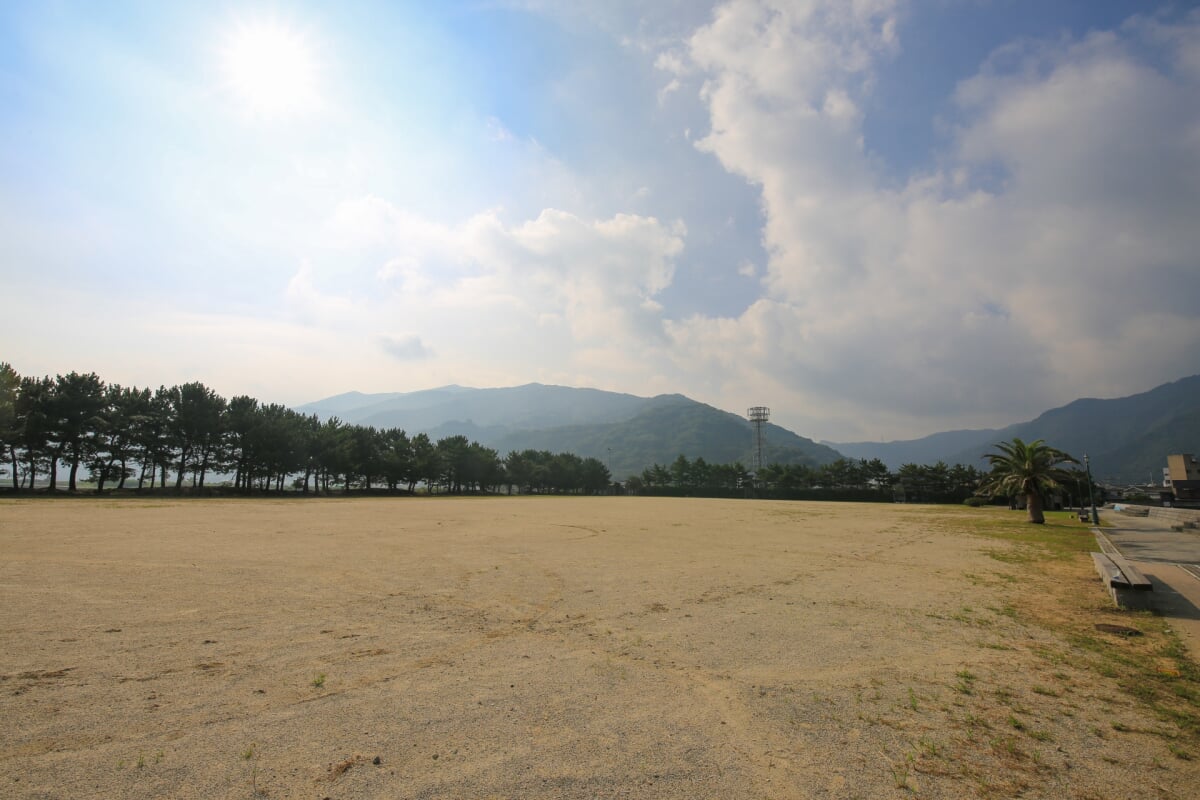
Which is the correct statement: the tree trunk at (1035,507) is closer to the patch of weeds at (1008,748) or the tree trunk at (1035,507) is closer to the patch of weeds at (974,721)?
the patch of weeds at (974,721)

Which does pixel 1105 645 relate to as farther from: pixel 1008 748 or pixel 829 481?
pixel 829 481

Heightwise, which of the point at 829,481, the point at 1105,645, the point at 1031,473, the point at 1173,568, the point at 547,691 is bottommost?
the point at 829,481

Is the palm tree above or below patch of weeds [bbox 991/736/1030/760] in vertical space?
above

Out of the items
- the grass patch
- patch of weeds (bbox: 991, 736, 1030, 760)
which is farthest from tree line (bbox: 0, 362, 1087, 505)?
patch of weeds (bbox: 991, 736, 1030, 760)

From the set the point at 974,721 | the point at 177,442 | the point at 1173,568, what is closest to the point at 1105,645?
the point at 974,721

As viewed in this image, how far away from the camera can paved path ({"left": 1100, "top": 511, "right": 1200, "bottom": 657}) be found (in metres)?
10.0

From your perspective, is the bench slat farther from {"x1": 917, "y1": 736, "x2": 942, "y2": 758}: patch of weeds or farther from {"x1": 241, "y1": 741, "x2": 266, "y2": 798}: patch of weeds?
{"x1": 241, "y1": 741, "x2": 266, "y2": 798}: patch of weeds

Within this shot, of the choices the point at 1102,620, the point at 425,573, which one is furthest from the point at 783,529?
the point at 425,573

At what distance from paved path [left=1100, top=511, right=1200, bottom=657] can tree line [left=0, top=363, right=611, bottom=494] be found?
75.3 meters

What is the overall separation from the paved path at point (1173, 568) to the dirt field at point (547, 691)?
132 cm

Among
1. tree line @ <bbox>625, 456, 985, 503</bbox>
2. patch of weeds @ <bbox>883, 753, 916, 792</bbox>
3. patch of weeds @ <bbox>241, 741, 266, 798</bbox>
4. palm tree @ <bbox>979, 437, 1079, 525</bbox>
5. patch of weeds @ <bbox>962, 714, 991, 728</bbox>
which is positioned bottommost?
tree line @ <bbox>625, 456, 985, 503</bbox>

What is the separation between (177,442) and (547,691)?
78543mm

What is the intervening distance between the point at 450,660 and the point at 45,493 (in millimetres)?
71459

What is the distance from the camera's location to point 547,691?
6262 mm
